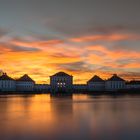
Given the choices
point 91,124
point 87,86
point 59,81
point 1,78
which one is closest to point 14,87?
point 1,78

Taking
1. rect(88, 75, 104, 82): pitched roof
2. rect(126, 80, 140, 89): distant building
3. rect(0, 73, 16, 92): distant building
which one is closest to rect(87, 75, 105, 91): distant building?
rect(88, 75, 104, 82): pitched roof

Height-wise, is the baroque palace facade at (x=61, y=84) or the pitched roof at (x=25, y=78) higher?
the pitched roof at (x=25, y=78)

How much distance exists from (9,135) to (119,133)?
520cm

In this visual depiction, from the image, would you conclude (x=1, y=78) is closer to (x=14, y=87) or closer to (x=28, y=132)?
(x=14, y=87)

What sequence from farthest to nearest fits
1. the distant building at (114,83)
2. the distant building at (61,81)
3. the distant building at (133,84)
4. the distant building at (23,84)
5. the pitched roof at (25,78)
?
the distant building at (133,84)
the distant building at (114,83)
the pitched roof at (25,78)
the distant building at (23,84)
the distant building at (61,81)

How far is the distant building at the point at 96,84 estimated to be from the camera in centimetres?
12244

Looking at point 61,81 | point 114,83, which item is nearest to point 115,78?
point 114,83

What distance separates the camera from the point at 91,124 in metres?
18.8

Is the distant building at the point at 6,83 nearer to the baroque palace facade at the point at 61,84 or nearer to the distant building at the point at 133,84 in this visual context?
the baroque palace facade at the point at 61,84

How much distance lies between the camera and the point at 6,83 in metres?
108

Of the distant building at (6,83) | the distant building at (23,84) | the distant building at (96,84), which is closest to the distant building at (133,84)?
the distant building at (96,84)

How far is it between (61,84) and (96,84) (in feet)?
56.2

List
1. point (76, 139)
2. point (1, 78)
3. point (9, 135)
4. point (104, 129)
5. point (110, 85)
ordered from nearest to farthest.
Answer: point (76, 139) → point (9, 135) → point (104, 129) → point (1, 78) → point (110, 85)

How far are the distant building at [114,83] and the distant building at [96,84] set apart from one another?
7.97 feet
